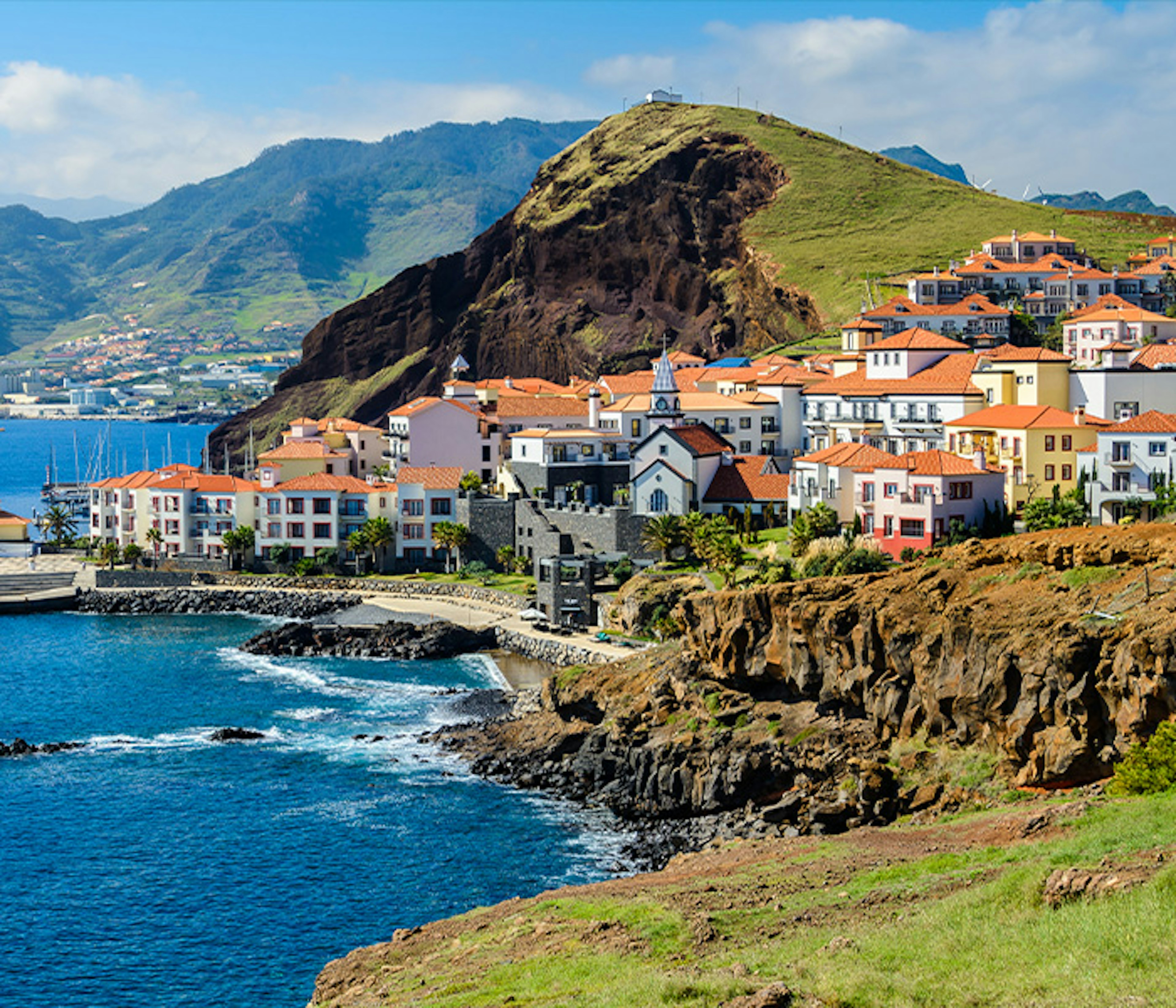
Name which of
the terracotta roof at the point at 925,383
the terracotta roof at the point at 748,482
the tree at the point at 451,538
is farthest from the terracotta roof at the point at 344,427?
the terracotta roof at the point at 925,383

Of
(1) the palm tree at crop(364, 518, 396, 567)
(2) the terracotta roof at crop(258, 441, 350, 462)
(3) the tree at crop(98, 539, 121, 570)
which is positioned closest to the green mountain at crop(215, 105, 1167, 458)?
(2) the terracotta roof at crop(258, 441, 350, 462)

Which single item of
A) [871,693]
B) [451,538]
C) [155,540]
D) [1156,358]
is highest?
[1156,358]

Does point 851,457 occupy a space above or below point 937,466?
above

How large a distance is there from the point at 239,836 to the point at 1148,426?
50641mm

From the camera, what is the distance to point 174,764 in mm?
62812

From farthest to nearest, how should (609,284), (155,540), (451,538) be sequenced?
(609,284), (155,540), (451,538)

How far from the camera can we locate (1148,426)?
253 feet

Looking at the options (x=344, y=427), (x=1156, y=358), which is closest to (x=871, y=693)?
(x=1156, y=358)

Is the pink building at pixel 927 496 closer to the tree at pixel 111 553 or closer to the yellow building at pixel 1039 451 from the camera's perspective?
the yellow building at pixel 1039 451

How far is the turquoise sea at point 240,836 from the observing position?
4222 centimetres

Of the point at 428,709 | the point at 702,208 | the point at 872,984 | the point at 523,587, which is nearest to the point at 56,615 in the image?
the point at 523,587

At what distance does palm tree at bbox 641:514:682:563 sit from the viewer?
8925cm

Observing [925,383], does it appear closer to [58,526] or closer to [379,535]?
[379,535]

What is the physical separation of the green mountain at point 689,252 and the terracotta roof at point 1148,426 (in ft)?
269
